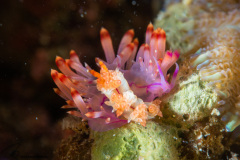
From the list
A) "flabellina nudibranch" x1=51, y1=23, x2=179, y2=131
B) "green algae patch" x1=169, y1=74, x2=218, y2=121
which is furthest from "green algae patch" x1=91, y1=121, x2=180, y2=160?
"green algae patch" x1=169, y1=74, x2=218, y2=121

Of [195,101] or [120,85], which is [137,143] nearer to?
[120,85]

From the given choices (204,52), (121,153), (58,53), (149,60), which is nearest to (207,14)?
(204,52)

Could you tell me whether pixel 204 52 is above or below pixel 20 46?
below

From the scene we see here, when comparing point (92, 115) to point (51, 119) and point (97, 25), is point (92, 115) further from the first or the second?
point (97, 25)

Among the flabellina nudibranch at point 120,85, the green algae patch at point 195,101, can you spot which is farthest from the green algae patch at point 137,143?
the green algae patch at point 195,101

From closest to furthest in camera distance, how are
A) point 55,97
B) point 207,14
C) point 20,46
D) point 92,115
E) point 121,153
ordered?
point 121,153 < point 92,115 < point 20,46 < point 55,97 < point 207,14

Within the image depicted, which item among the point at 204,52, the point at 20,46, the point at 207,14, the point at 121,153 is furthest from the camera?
the point at 207,14

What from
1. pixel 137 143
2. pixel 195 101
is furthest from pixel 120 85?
pixel 195 101

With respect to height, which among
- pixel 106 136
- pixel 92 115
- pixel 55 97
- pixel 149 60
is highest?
pixel 55 97
